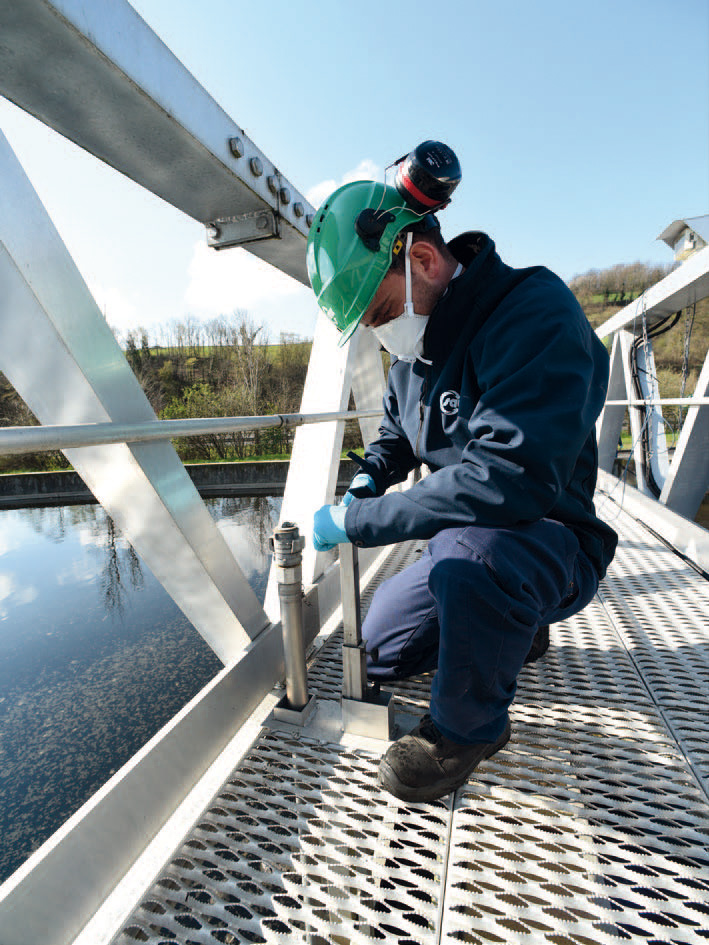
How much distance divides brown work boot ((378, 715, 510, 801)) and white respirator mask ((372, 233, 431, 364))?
2.78 feet

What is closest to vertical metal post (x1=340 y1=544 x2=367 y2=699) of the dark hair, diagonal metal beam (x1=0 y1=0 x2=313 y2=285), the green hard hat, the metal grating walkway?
the metal grating walkway

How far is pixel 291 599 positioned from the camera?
3.66ft

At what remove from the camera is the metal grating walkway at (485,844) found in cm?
70

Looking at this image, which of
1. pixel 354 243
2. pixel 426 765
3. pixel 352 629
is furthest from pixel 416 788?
pixel 354 243

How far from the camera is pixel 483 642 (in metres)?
0.89

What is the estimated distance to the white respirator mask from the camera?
1088mm

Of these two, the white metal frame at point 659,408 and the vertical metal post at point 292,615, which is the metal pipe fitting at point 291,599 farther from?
the white metal frame at point 659,408

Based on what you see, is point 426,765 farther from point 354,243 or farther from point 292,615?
point 354,243

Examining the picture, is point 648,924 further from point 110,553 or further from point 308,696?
point 110,553

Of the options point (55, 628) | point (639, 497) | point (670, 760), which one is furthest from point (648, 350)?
point (55, 628)

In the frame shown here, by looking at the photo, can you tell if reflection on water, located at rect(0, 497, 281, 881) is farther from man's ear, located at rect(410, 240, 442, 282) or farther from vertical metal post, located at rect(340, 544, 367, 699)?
man's ear, located at rect(410, 240, 442, 282)

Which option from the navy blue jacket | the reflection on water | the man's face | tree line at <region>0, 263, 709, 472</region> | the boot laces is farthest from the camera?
tree line at <region>0, 263, 709, 472</region>

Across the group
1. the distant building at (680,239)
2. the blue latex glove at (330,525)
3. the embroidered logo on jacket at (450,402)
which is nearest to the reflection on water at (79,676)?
the blue latex glove at (330,525)

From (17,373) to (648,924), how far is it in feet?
4.45
